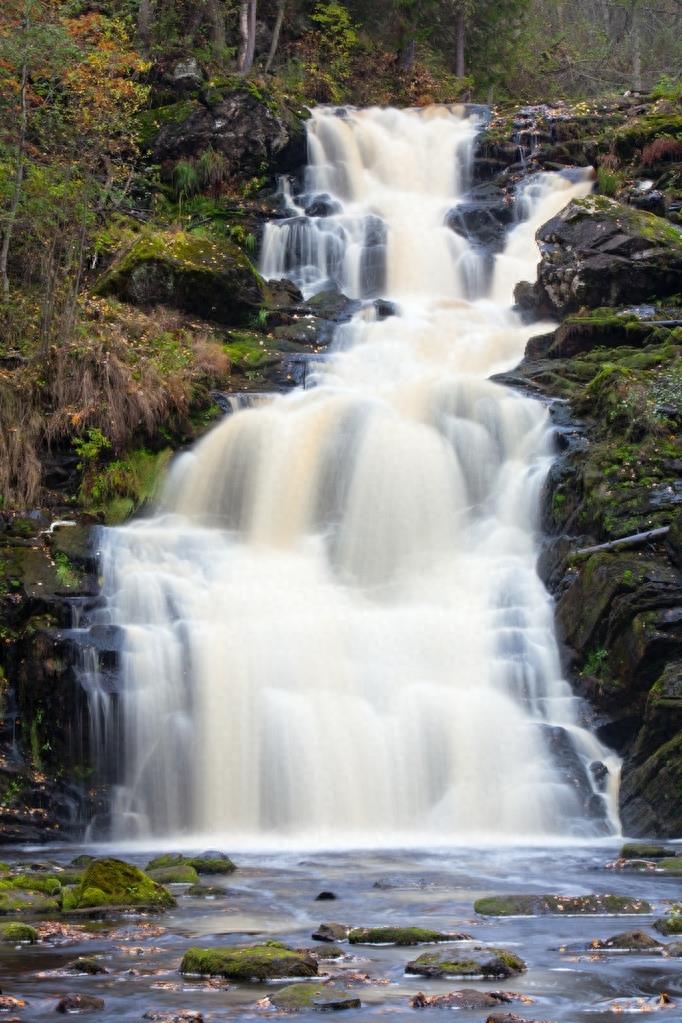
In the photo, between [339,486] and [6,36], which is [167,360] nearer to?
[339,486]

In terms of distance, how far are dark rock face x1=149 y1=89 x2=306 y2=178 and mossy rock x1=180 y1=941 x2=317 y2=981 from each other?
2248 centimetres

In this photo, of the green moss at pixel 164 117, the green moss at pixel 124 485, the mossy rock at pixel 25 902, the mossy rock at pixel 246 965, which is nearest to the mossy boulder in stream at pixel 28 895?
the mossy rock at pixel 25 902

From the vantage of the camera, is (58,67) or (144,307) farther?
(144,307)

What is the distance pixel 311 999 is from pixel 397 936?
4.83 feet

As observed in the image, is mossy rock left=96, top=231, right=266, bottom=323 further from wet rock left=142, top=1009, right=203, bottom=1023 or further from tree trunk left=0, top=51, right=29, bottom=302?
wet rock left=142, top=1009, right=203, bottom=1023

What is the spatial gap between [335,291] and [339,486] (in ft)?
24.1

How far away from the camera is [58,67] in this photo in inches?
720

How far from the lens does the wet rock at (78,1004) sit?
17.6 feet

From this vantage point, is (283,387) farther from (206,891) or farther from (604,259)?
(206,891)

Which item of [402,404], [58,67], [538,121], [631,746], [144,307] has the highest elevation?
[538,121]

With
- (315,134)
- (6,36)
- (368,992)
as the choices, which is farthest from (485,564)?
(315,134)

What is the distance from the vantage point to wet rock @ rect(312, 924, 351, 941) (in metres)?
6.98

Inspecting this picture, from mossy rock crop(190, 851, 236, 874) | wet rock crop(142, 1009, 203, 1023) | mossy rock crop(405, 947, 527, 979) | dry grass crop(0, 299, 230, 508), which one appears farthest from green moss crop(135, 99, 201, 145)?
wet rock crop(142, 1009, 203, 1023)

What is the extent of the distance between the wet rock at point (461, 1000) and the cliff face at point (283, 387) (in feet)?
20.7
